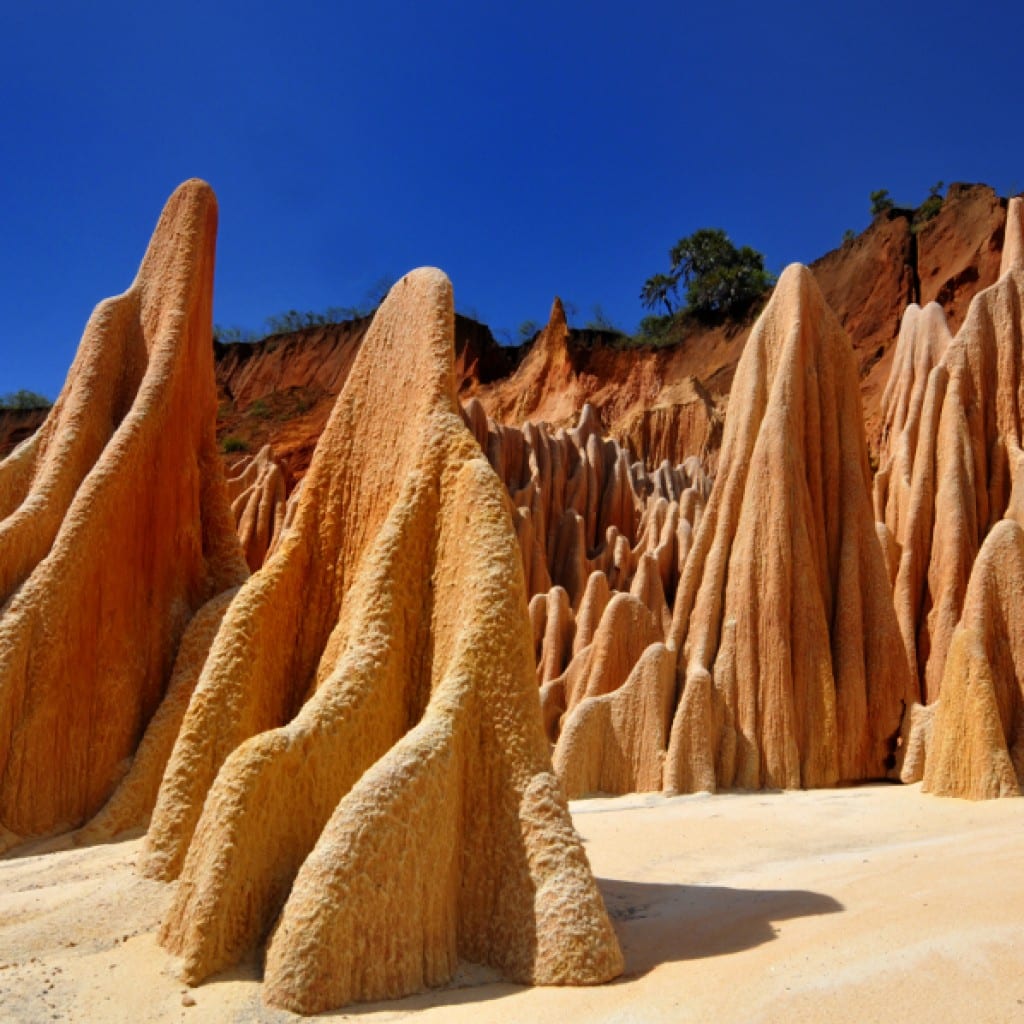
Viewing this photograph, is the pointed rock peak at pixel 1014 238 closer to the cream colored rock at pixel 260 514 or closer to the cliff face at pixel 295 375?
the cream colored rock at pixel 260 514

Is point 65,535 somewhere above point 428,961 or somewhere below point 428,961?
above

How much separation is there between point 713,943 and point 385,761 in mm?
1647

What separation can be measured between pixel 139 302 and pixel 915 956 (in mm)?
8999

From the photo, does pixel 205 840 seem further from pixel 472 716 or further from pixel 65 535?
pixel 65 535

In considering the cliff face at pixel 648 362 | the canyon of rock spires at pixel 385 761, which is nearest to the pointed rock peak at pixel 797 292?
the canyon of rock spires at pixel 385 761

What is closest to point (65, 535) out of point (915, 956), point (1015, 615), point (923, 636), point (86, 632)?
point (86, 632)

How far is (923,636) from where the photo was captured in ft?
44.6

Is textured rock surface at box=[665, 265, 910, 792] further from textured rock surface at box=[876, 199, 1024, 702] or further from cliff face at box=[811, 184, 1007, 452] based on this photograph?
cliff face at box=[811, 184, 1007, 452]

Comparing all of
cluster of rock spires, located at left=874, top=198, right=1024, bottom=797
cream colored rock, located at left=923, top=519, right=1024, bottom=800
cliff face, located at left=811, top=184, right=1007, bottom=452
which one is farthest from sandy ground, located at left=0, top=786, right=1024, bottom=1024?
cliff face, located at left=811, top=184, right=1007, bottom=452

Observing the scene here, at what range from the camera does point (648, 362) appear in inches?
1652

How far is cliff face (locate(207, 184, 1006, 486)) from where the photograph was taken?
33656 mm

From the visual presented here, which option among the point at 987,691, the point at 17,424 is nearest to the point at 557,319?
the point at 17,424

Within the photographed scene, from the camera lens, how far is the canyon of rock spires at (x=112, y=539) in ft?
24.0

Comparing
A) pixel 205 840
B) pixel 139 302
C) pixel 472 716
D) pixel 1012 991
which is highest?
pixel 139 302
